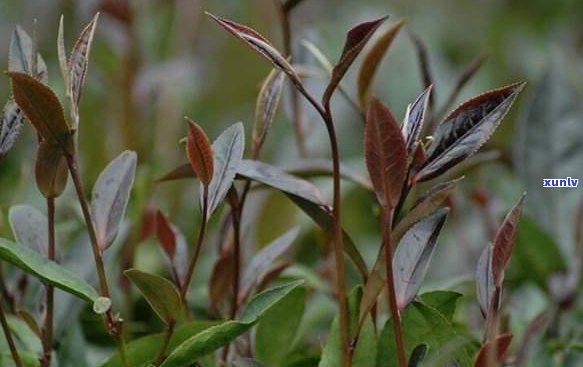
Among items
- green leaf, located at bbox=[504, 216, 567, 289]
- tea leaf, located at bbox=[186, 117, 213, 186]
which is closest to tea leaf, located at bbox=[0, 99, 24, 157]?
tea leaf, located at bbox=[186, 117, 213, 186]

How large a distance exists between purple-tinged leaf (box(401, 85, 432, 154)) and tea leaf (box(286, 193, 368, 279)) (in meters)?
0.08

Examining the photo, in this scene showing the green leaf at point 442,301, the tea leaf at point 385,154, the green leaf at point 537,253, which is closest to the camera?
the tea leaf at point 385,154

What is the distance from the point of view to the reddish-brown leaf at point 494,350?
0.62 m

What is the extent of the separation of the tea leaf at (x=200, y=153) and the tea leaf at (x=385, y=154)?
0.31 feet

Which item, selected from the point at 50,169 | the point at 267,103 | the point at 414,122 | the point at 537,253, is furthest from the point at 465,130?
the point at 537,253

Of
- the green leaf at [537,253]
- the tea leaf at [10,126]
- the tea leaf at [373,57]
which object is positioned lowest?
the green leaf at [537,253]

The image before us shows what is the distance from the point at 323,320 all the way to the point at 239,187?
0.16 meters

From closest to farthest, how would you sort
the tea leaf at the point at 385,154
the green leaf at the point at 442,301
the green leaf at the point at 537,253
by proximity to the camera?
the tea leaf at the point at 385,154 < the green leaf at the point at 442,301 < the green leaf at the point at 537,253

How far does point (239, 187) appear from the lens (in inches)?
37.8

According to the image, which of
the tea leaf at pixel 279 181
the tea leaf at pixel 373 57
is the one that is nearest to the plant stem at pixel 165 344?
the tea leaf at pixel 279 181

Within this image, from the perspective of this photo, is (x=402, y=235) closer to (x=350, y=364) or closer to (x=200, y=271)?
(x=350, y=364)

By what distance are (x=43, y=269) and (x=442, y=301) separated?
24cm

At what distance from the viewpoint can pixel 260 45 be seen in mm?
616

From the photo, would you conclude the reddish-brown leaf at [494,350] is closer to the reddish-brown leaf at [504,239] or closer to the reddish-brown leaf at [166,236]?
the reddish-brown leaf at [504,239]
